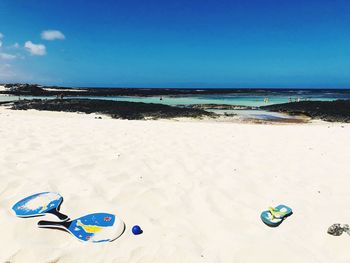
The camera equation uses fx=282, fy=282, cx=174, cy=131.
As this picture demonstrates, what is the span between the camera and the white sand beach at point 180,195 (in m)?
2.62

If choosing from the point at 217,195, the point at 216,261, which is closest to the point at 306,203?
the point at 217,195

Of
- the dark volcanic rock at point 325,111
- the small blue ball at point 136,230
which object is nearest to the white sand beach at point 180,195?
the small blue ball at point 136,230

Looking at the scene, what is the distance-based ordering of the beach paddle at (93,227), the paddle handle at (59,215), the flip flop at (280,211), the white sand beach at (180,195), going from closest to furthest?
1. the white sand beach at (180,195)
2. the beach paddle at (93,227)
3. the paddle handle at (59,215)
4. the flip flop at (280,211)

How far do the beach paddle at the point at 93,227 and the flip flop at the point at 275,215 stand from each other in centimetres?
158

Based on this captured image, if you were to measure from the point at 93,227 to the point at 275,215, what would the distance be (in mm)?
2005

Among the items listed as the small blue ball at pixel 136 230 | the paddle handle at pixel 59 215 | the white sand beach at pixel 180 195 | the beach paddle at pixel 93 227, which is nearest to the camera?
the white sand beach at pixel 180 195

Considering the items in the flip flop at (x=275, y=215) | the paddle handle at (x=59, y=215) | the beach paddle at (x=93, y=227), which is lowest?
the flip flop at (x=275, y=215)

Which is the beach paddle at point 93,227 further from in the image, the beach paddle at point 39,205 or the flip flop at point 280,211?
the flip flop at point 280,211

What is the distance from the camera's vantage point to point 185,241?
108 inches

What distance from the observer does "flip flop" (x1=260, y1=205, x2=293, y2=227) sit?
309cm

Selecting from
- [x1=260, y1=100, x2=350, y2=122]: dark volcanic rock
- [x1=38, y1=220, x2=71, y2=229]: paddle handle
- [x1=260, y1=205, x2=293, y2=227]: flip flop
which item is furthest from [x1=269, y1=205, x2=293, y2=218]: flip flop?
[x1=260, y1=100, x2=350, y2=122]: dark volcanic rock

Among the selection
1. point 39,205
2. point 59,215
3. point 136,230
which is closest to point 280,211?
point 136,230

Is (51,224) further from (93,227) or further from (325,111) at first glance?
(325,111)

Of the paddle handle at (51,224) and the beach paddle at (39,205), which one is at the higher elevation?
the beach paddle at (39,205)
